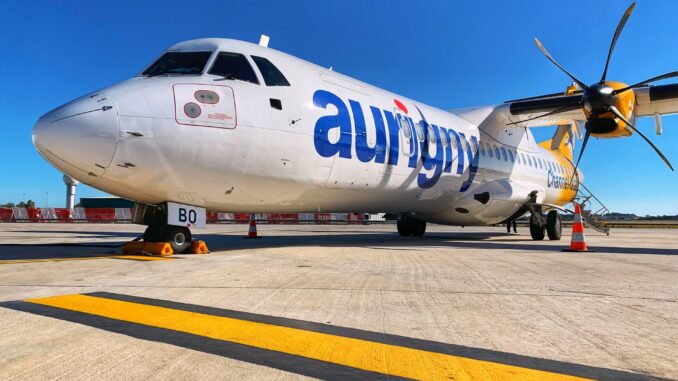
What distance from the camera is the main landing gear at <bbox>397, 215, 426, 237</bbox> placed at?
16562mm

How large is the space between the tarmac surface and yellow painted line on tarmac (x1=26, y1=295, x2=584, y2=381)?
1cm

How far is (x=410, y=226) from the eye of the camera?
54.6 feet

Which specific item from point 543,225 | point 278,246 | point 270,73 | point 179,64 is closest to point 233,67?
point 270,73

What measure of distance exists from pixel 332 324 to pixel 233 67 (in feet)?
19.3

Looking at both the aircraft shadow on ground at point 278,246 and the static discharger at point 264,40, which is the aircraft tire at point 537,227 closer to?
the aircraft shadow on ground at point 278,246

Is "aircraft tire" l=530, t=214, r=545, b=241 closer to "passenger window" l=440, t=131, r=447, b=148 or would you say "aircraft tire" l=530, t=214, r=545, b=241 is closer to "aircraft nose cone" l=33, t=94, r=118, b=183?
"passenger window" l=440, t=131, r=447, b=148

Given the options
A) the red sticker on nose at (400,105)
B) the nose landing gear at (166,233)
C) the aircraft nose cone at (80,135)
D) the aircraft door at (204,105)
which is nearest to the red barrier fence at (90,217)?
the red sticker on nose at (400,105)

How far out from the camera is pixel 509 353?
249 cm

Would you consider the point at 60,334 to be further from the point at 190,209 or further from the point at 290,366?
the point at 190,209

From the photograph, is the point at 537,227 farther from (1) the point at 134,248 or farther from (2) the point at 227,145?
(1) the point at 134,248

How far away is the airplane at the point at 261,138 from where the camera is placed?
641cm

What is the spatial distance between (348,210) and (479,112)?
25.1 ft

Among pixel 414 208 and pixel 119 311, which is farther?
pixel 414 208

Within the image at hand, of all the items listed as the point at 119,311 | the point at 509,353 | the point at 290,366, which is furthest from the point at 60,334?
the point at 509,353
